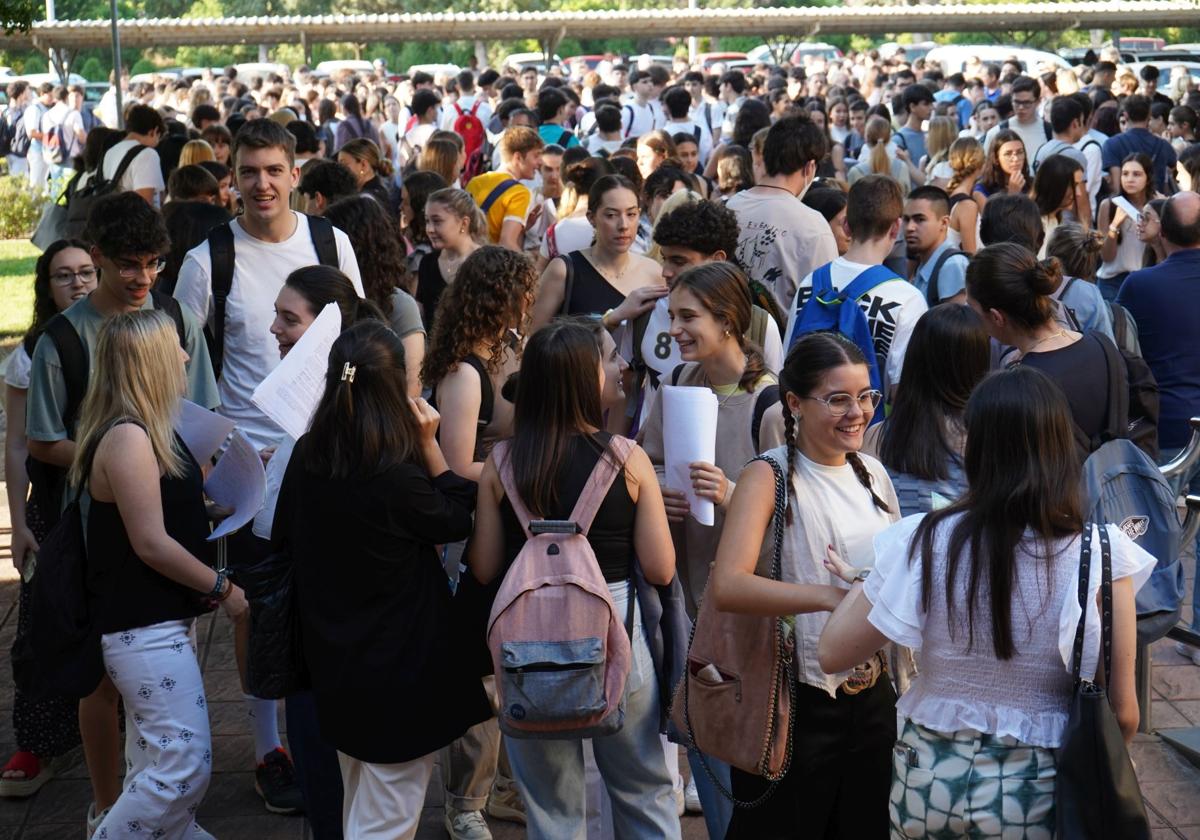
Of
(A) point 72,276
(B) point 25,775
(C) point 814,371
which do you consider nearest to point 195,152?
(A) point 72,276

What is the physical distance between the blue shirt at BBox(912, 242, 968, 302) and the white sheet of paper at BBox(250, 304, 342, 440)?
3.58 metres

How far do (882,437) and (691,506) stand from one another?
25.4 inches

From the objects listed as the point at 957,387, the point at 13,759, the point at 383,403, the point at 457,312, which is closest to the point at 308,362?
the point at 383,403

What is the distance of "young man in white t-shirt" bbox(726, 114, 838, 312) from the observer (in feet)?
20.9

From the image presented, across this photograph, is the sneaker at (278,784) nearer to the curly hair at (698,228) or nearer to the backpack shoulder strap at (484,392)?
the backpack shoulder strap at (484,392)

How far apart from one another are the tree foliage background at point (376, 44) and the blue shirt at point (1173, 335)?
33.4m

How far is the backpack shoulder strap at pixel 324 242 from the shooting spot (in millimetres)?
5289

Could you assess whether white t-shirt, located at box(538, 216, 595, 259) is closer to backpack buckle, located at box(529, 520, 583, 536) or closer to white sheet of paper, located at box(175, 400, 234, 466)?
white sheet of paper, located at box(175, 400, 234, 466)

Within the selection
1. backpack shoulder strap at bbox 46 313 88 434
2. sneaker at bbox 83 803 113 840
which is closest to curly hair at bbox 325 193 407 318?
backpack shoulder strap at bbox 46 313 88 434

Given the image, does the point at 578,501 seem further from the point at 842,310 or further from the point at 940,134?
the point at 940,134

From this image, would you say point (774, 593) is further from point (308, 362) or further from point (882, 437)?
point (308, 362)

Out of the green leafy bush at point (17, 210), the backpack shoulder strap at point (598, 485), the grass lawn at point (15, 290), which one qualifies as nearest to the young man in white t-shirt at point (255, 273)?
the backpack shoulder strap at point (598, 485)

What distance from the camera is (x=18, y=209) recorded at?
19.9 meters

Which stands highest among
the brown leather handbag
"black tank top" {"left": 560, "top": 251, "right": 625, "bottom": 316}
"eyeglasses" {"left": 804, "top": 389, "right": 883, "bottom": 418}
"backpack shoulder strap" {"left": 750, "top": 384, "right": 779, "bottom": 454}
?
"eyeglasses" {"left": 804, "top": 389, "right": 883, "bottom": 418}
